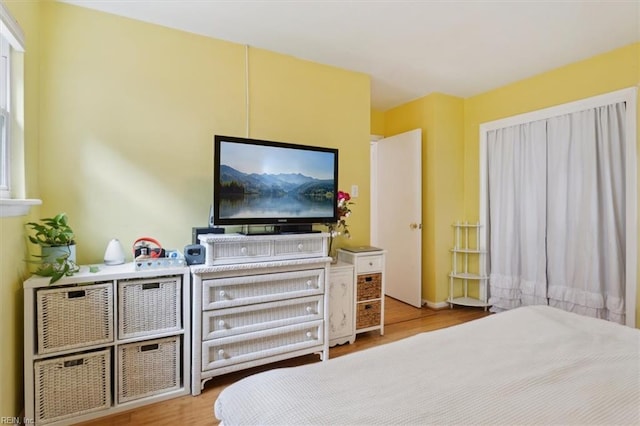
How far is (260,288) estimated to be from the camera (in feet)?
7.05

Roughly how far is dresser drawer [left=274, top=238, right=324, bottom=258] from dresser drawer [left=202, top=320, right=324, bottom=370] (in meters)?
0.51

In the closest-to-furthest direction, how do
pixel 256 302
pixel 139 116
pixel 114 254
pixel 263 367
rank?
pixel 114 254, pixel 256 302, pixel 139 116, pixel 263 367

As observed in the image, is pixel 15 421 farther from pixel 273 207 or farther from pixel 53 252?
pixel 273 207

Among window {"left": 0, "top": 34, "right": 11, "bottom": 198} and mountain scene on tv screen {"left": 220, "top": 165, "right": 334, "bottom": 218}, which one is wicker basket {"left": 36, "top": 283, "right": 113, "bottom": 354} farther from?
mountain scene on tv screen {"left": 220, "top": 165, "right": 334, "bottom": 218}

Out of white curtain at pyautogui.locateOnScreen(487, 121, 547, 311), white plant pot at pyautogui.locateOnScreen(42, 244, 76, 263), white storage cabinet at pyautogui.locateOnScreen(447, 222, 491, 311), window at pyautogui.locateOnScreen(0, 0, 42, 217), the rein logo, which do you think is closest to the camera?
the rein logo

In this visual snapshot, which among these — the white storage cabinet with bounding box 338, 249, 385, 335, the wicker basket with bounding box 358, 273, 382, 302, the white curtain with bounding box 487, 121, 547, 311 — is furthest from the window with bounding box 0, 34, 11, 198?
the white curtain with bounding box 487, 121, 547, 311

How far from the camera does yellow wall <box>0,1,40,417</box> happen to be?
150cm

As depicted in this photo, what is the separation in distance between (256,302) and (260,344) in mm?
298

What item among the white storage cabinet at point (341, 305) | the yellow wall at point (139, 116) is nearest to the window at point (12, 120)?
the yellow wall at point (139, 116)

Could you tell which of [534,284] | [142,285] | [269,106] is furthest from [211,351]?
[534,284]

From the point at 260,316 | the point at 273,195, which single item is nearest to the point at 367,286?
the point at 260,316

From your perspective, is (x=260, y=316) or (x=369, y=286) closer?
(x=260, y=316)

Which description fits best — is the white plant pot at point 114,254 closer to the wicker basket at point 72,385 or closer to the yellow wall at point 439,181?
the wicker basket at point 72,385

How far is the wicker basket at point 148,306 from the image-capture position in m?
1.81
